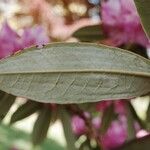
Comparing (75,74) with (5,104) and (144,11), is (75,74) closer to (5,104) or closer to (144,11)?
(144,11)

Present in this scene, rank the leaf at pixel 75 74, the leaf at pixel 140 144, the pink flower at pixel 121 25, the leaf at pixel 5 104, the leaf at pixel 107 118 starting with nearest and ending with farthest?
the leaf at pixel 75 74 → the leaf at pixel 140 144 → the leaf at pixel 5 104 → the pink flower at pixel 121 25 → the leaf at pixel 107 118

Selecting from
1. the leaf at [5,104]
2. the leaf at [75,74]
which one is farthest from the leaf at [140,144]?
the leaf at [5,104]

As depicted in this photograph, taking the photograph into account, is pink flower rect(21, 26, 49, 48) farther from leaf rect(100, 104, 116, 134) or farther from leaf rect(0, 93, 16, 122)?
leaf rect(100, 104, 116, 134)

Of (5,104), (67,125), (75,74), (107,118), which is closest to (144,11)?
(75,74)

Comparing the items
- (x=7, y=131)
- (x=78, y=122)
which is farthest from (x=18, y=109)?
(x=7, y=131)

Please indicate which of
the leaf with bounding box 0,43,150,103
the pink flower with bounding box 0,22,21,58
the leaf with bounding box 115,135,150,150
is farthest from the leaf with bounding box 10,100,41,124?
the leaf with bounding box 0,43,150,103

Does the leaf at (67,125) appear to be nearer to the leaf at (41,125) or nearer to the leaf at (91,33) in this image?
the leaf at (41,125)

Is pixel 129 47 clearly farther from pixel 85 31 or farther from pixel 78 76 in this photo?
pixel 78 76

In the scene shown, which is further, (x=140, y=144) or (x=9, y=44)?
(x=9, y=44)
